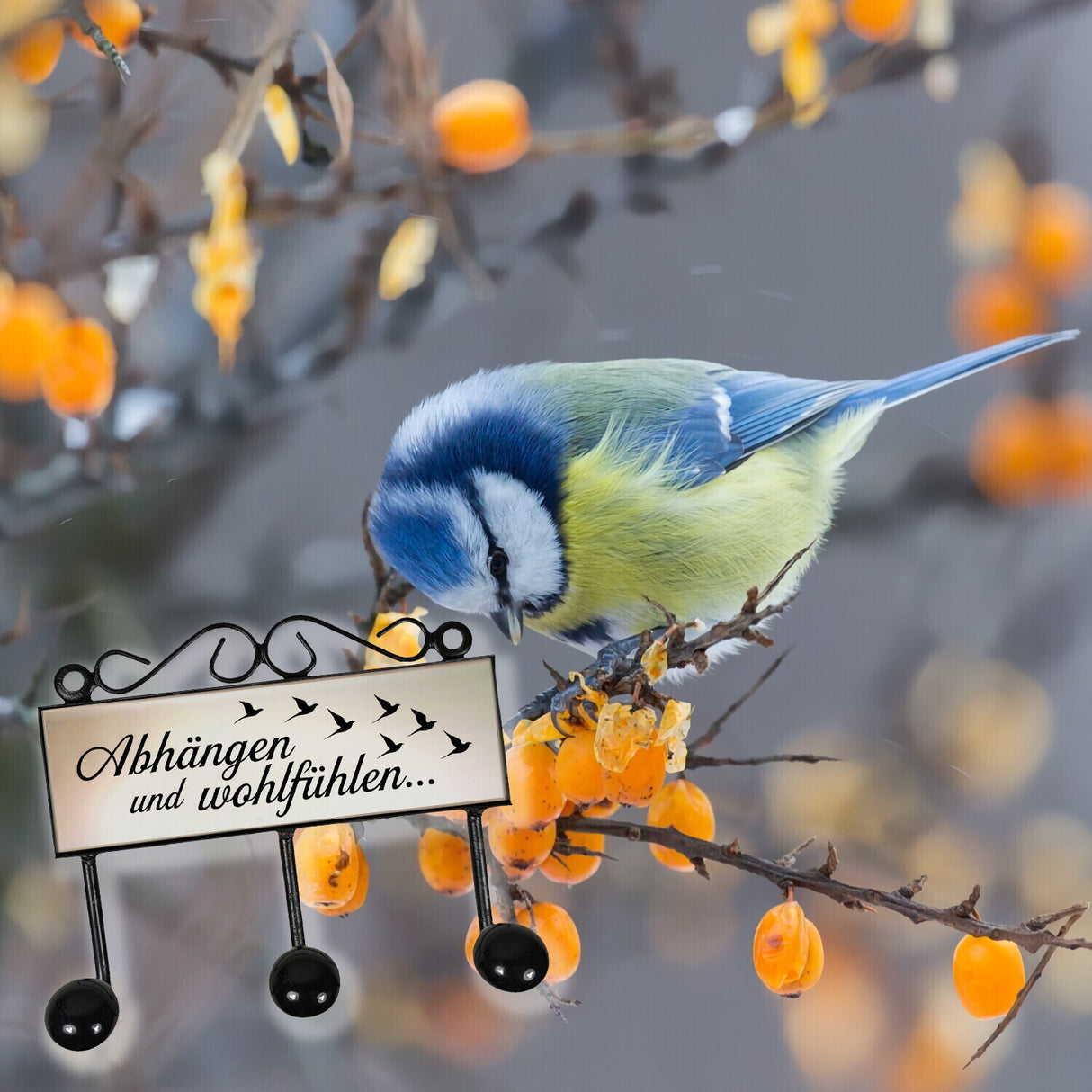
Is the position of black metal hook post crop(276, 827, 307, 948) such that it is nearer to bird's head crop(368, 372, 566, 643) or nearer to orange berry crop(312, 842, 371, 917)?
orange berry crop(312, 842, 371, 917)

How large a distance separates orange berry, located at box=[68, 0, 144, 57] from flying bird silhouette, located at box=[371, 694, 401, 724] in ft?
1.58

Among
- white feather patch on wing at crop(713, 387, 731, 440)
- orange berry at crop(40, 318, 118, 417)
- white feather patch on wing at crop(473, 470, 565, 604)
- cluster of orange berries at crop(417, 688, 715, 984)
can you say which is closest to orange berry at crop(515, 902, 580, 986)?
cluster of orange berries at crop(417, 688, 715, 984)

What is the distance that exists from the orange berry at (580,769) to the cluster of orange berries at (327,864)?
0.15 metres

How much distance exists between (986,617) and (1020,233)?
277 millimetres

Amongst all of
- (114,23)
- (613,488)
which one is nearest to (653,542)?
(613,488)

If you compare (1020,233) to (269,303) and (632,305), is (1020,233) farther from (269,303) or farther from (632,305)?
(269,303)

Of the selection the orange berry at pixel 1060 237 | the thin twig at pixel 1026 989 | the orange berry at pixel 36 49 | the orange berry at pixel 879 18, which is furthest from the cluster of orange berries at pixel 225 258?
the thin twig at pixel 1026 989

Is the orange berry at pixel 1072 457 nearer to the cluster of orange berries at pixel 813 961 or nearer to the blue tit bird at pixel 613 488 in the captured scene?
the blue tit bird at pixel 613 488

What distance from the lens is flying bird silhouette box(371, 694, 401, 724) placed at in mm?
621

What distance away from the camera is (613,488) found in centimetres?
68

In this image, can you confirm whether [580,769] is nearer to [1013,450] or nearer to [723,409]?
[723,409]

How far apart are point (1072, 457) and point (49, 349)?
2.41ft

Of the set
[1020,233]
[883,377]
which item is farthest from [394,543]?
[1020,233]

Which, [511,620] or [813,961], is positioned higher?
[511,620]
